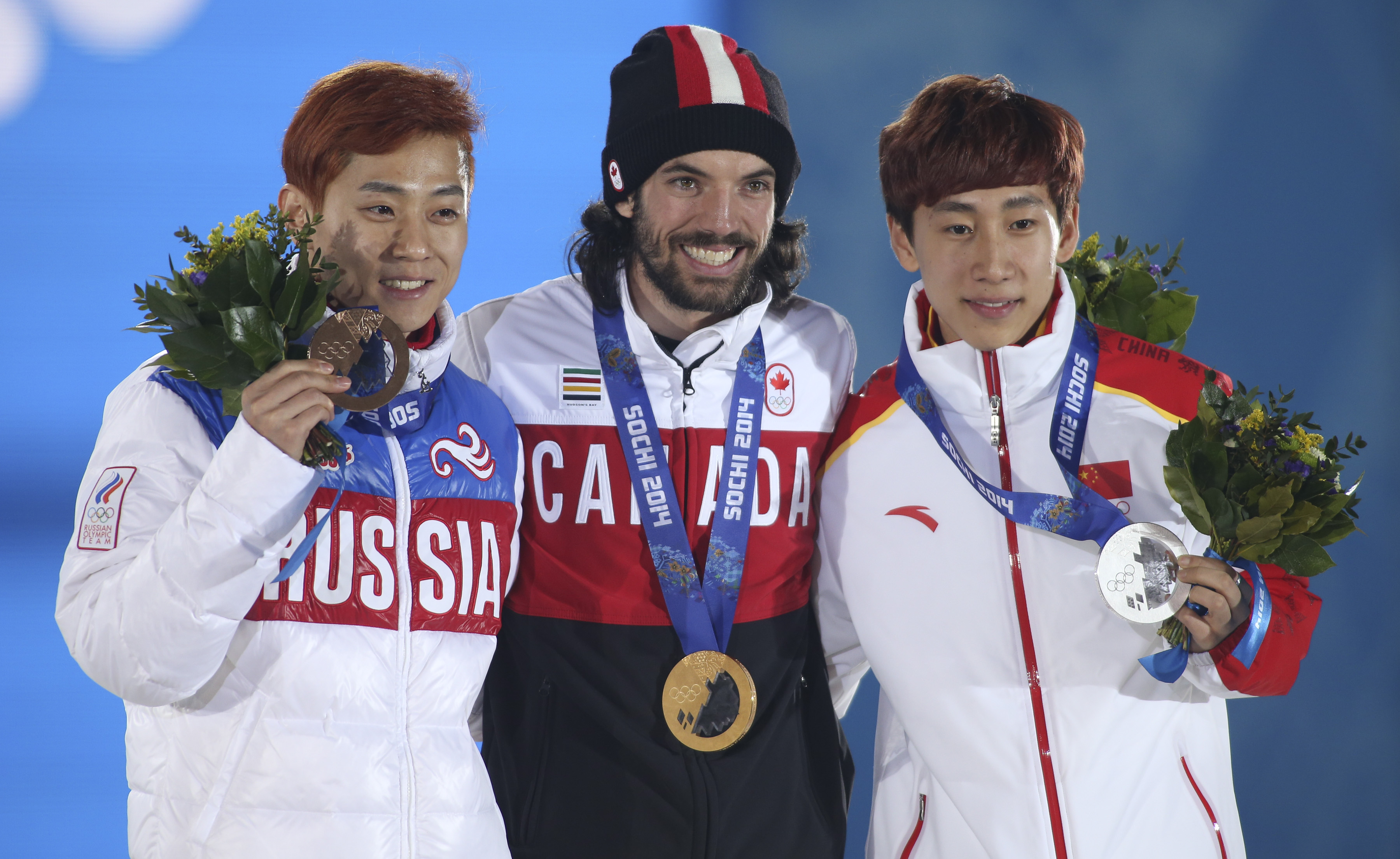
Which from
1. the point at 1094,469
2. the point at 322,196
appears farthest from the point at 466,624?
the point at 1094,469

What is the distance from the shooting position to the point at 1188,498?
169 centimetres

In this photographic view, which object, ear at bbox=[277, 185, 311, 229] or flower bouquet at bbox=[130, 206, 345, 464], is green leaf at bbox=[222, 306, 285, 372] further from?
ear at bbox=[277, 185, 311, 229]

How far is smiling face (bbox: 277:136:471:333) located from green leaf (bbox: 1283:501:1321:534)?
140cm

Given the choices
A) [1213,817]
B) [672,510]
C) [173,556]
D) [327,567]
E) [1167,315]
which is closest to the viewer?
[173,556]

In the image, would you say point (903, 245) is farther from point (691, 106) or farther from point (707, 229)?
point (691, 106)

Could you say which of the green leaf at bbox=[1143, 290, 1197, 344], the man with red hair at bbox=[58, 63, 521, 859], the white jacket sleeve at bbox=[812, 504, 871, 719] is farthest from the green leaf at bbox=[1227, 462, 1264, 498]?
the man with red hair at bbox=[58, 63, 521, 859]

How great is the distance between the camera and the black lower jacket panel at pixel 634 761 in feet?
6.39

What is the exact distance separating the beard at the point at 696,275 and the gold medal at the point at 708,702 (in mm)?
691

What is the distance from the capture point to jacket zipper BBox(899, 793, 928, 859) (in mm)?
1956

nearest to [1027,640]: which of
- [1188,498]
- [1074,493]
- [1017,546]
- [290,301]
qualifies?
[1017,546]

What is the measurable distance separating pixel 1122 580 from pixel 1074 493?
198 millimetres

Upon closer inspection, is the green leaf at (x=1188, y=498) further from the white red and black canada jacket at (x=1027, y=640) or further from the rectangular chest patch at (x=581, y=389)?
the rectangular chest patch at (x=581, y=389)

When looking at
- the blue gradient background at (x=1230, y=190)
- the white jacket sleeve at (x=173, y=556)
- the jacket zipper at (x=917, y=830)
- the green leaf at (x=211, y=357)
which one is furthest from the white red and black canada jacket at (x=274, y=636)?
the blue gradient background at (x=1230, y=190)

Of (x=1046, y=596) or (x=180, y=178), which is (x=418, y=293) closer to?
(x=1046, y=596)
